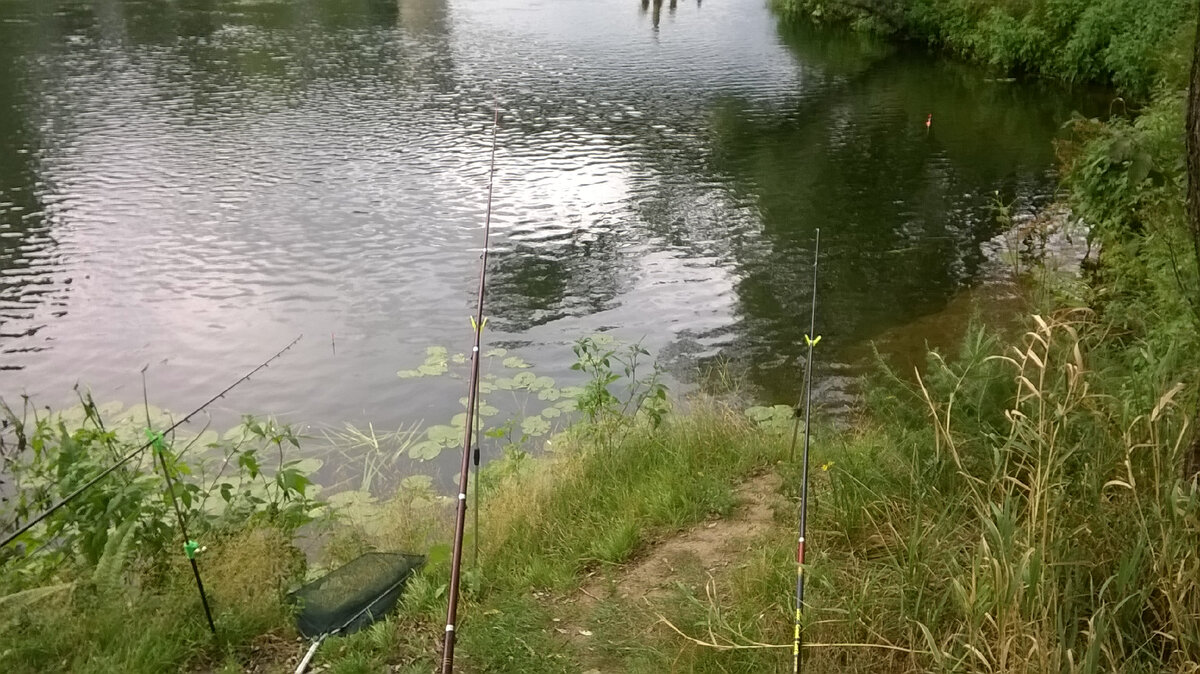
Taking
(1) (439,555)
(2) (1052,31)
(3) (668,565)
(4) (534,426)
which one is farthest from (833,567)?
(2) (1052,31)

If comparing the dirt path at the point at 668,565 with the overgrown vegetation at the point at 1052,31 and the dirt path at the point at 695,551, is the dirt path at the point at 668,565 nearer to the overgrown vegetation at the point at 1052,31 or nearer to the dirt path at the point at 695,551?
the dirt path at the point at 695,551

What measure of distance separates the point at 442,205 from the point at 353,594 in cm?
1047

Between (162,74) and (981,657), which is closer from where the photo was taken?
(981,657)

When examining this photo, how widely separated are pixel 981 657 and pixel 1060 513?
871mm

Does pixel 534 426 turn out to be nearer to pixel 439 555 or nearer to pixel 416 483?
pixel 416 483

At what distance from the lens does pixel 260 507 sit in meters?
6.46

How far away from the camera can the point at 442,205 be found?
14.3 metres

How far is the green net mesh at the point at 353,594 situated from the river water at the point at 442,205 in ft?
13.1

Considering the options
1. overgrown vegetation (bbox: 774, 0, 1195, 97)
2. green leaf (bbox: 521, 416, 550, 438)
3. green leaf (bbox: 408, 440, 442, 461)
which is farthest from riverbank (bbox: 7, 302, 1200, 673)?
overgrown vegetation (bbox: 774, 0, 1195, 97)

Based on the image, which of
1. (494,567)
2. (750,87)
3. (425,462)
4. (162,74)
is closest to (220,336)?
(425,462)

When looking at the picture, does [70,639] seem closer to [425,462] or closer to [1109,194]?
[425,462]

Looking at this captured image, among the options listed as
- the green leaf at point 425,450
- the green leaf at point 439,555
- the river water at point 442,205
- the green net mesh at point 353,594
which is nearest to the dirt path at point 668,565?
the green leaf at point 439,555

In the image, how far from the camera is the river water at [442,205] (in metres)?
10.0

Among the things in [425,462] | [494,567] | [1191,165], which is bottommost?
[425,462]
